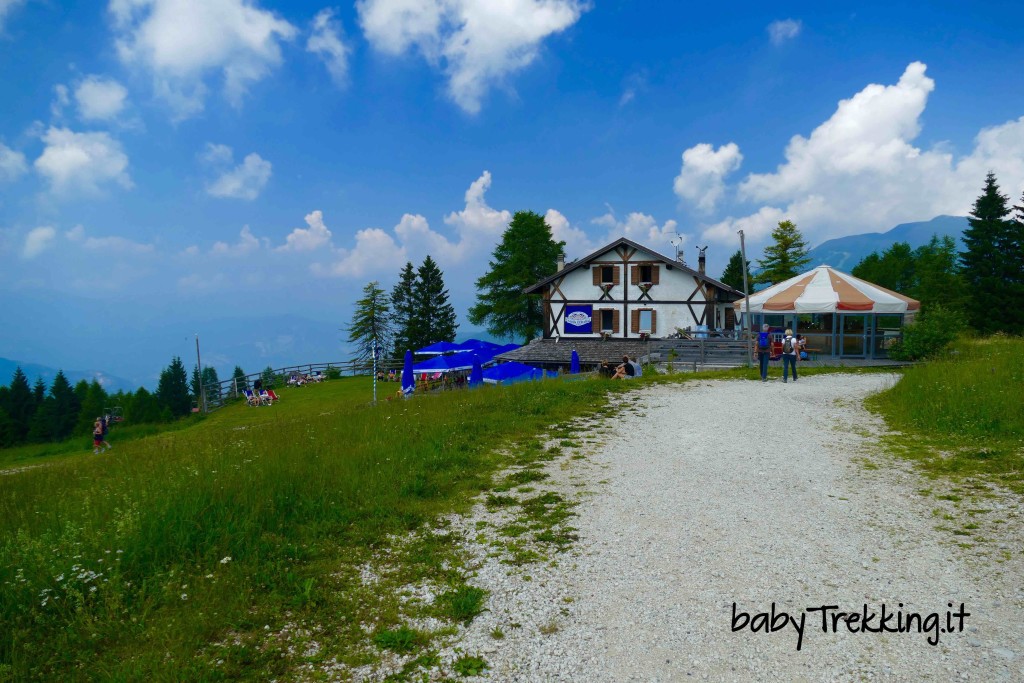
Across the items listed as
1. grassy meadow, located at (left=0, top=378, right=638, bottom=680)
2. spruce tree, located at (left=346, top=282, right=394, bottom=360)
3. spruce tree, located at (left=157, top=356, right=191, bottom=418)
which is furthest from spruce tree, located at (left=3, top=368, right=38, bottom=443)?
grassy meadow, located at (left=0, top=378, right=638, bottom=680)

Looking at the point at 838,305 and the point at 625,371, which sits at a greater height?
the point at 838,305

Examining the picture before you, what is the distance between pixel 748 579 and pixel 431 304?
50625mm

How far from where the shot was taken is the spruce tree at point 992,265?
41.9m

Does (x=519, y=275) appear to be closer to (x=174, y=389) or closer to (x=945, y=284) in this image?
(x=945, y=284)

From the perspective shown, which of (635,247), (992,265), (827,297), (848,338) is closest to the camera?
(827,297)

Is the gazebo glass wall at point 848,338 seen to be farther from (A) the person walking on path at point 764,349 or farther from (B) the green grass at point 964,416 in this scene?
(B) the green grass at point 964,416

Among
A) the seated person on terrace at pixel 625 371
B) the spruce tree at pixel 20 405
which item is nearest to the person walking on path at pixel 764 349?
the seated person on terrace at pixel 625 371

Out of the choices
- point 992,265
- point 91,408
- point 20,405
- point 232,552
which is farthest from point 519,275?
point 20,405

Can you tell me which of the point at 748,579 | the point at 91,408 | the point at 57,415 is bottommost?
the point at 57,415

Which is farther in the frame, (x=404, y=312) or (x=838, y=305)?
(x=404, y=312)

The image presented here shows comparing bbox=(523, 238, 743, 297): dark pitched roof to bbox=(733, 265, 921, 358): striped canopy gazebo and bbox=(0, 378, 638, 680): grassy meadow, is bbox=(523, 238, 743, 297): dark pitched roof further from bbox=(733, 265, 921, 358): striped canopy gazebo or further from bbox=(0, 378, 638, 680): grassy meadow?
A: bbox=(0, 378, 638, 680): grassy meadow

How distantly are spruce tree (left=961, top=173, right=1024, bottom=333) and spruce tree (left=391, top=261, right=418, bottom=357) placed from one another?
151ft

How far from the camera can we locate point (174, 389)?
71.4 metres

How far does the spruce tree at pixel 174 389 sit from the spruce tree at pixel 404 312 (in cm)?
2962
